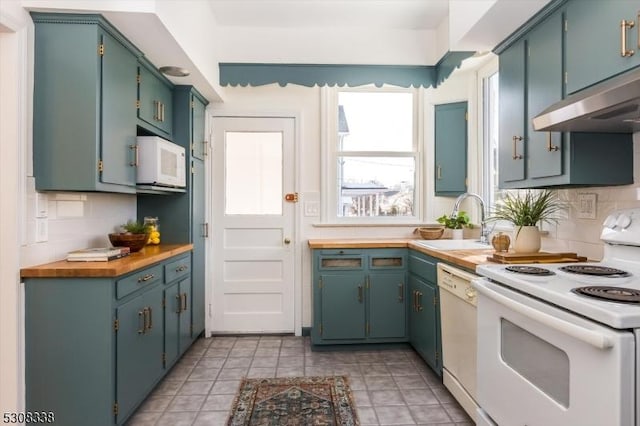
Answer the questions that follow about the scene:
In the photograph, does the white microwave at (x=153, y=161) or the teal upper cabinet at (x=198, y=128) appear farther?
the teal upper cabinet at (x=198, y=128)

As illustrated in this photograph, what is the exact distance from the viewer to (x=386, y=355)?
3215 mm

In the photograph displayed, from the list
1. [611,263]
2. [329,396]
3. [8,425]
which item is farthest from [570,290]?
[8,425]

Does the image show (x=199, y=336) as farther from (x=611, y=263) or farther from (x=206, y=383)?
(x=611, y=263)

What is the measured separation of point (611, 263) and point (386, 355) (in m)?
1.89

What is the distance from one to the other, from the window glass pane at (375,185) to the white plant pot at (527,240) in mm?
1683

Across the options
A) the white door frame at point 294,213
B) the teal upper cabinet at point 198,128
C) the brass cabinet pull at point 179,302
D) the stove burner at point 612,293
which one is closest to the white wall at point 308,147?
the white door frame at point 294,213

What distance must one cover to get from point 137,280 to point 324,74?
7.32 feet

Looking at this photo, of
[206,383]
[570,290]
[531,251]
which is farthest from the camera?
[206,383]

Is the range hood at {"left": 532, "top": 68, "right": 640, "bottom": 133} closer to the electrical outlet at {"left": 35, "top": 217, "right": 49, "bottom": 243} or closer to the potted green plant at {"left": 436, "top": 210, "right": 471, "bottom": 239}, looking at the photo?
the potted green plant at {"left": 436, "top": 210, "right": 471, "bottom": 239}

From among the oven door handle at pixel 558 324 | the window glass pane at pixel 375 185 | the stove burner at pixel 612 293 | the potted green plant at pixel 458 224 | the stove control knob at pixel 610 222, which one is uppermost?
the window glass pane at pixel 375 185

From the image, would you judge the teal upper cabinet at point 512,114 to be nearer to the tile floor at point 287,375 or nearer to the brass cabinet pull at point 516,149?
the brass cabinet pull at point 516,149

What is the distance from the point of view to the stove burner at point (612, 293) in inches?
44.9

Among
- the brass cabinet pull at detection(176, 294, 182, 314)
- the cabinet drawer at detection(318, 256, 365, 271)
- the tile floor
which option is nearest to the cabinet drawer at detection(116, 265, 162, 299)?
the brass cabinet pull at detection(176, 294, 182, 314)

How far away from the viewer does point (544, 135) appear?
2002 millimetres
